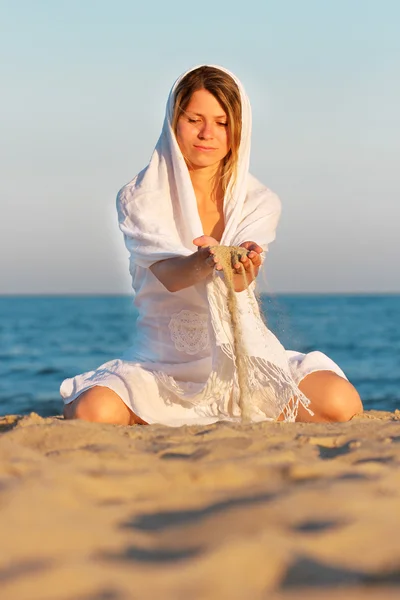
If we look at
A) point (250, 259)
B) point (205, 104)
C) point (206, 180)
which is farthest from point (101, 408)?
point (205, 104)

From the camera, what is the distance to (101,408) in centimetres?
390

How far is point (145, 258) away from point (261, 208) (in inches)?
28.6

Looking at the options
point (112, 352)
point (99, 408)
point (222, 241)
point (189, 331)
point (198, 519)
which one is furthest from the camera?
point (112, 352)

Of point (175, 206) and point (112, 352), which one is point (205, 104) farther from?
point (112, 352)

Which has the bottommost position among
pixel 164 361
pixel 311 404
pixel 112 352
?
pixel 112 352

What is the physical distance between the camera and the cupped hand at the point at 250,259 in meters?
3.66

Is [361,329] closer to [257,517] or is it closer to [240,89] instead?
[240,89]

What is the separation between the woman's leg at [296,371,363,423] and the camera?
4117 millimetres

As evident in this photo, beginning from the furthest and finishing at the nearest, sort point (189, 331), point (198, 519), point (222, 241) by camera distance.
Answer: point (189, 331) → point (222, 241) → point (198, 519)

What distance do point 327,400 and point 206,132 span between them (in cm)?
159

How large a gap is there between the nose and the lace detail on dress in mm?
954

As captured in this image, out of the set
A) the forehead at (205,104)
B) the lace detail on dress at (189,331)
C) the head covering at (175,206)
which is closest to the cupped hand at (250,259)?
the head covering at (175,206)

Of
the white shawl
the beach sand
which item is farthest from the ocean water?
the beach sand

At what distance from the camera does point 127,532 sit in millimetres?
1737
